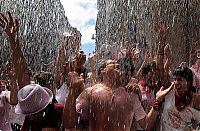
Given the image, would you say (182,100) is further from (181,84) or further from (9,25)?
(9,25)

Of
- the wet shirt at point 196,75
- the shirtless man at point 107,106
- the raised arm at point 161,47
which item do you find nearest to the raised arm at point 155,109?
the raised arm at point 161,47

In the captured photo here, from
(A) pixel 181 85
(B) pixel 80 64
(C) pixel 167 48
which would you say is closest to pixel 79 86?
(B) pixel 80 64

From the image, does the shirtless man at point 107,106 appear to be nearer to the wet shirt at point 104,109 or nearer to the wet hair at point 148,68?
the wet shirt at point 104,109

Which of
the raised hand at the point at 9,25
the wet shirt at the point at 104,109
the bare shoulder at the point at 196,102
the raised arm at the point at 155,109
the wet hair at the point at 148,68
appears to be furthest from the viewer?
the wet hair at the point at 148,68

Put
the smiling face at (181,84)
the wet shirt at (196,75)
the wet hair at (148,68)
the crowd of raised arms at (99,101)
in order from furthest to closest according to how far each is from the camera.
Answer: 1. the wet hair at (148,68)
2. the wet shirt at (196,75)
3. the smiling face at (181,84)
4. the crowd of raised arms at (99,101)

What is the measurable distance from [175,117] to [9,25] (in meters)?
1.94

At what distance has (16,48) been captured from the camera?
4.71 metres

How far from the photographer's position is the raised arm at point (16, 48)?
4.69m

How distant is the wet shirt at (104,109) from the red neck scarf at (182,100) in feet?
3.19

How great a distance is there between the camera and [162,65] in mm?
5945

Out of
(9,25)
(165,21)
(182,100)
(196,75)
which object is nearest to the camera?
(9,25)

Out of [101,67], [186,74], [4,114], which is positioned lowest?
[4,114]

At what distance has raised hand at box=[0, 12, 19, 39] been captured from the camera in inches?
185

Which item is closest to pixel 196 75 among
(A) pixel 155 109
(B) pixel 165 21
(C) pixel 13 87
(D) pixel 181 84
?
(D) pixel 181 84
